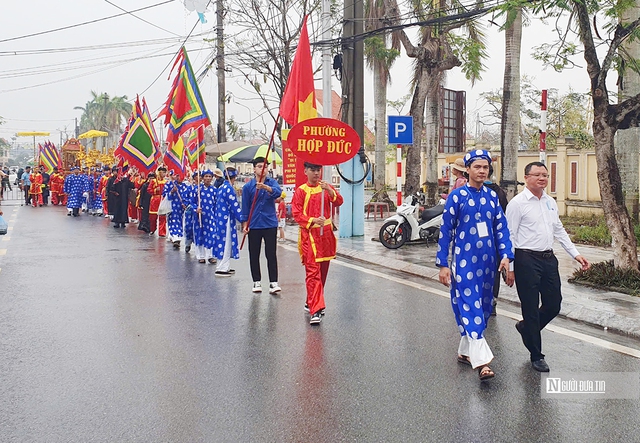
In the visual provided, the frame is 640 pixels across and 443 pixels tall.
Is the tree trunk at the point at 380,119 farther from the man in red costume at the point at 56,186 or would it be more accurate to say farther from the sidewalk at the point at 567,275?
the man in red costume at the point at 56,186

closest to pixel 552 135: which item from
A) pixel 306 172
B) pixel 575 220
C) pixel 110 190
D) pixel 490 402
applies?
pixel 575 220

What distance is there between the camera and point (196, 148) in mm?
11984

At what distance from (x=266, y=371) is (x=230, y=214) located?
16.2ft

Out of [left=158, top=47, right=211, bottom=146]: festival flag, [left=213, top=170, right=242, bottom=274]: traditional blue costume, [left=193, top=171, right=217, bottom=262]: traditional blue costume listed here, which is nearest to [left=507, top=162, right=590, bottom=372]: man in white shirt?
[left=213, top=170, right=242, bottom=274]: traditional blue costume

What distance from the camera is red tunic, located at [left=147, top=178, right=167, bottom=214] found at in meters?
15.9

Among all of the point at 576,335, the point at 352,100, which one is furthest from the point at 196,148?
the point at 576,335

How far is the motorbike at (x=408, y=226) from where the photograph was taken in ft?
41.6

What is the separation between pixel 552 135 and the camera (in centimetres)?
3070

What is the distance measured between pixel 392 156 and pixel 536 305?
37.6m

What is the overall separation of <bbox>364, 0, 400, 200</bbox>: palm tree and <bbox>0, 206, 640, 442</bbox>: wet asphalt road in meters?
11.3

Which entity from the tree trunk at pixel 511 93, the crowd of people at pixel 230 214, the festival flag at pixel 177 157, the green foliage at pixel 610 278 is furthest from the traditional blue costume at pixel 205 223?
the tree trunk at pixel 511 93

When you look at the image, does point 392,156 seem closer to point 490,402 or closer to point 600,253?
point 600,253

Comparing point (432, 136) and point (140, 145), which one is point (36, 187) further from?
point (432, 136)

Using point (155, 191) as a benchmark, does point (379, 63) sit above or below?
above
